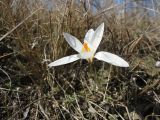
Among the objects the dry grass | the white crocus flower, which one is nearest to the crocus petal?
the white crocus flower

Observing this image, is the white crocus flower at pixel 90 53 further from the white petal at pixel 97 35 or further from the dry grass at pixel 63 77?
the dry grass at pixel 63 77

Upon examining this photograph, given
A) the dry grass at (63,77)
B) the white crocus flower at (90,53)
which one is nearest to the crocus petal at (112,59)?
the white crocus flower at (90,53)

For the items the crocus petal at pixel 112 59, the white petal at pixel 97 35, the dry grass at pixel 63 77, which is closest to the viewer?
the crocus petal at pixel 112 59

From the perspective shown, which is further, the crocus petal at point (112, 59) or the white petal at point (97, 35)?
the white petal at point (97, 35)

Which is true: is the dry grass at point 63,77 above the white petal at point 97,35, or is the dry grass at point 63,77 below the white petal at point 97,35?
below

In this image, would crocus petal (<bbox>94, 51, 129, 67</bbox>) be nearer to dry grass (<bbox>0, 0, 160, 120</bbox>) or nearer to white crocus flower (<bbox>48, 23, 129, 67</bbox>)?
white crocus flower (<bbox>48, 23, 129, 67</bbox>)

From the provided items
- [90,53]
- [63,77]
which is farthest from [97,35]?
[63,77]

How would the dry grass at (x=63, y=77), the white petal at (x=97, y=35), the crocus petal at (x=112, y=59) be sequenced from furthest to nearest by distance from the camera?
the dry grass at (x=63, y=77) → the white petal at (x=97, y=35) → the crocus petal at (x=112, y=59)

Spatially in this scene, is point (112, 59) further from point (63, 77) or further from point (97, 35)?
point (63, 77)
